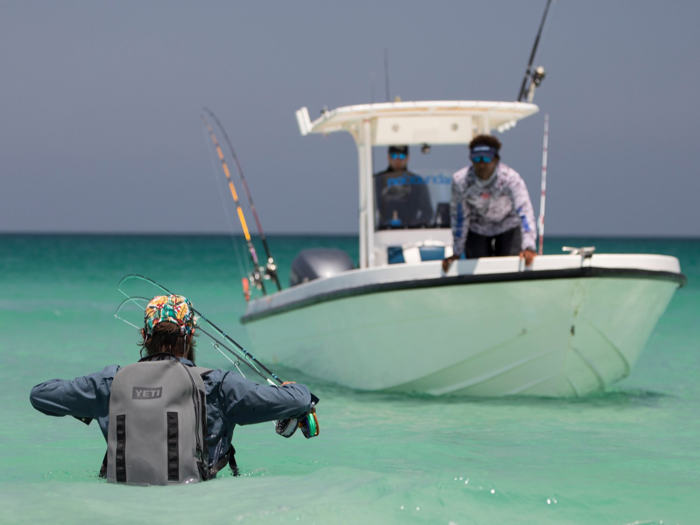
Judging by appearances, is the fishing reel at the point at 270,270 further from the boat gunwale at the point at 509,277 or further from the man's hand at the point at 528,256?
the man's hand at the point at 528,256

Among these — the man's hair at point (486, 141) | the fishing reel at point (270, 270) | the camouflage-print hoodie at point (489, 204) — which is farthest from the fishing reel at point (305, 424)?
the fishing reel at point (270, 270)

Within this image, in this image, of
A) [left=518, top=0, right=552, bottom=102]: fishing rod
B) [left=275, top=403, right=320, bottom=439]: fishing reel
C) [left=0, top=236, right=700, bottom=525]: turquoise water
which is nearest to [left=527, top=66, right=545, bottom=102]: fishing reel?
[left=518, top=0, right=552, bottom=102]: fishing rod

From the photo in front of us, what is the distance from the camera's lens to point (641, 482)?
4473mm

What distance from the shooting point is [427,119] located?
7758 mm

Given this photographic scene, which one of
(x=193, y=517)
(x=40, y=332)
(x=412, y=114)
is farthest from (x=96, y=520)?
(x=40, y=332)

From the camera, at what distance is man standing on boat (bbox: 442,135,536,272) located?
20.6 feet

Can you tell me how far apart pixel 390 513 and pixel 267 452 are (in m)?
1.86

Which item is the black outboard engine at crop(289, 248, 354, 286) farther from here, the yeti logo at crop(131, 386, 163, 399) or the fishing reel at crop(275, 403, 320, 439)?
the yeti logo at crop(131, 386, 163, 399)

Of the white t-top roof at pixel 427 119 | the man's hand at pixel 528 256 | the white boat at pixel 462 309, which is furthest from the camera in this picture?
the white t-top roof at pixel 427 119

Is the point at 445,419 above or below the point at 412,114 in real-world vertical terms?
below

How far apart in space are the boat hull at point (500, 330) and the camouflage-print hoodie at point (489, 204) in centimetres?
42

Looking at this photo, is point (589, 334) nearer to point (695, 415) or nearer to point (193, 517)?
point (695, 415)

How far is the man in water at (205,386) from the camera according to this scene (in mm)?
3297

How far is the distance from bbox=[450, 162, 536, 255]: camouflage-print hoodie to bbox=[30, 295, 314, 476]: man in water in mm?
3322
